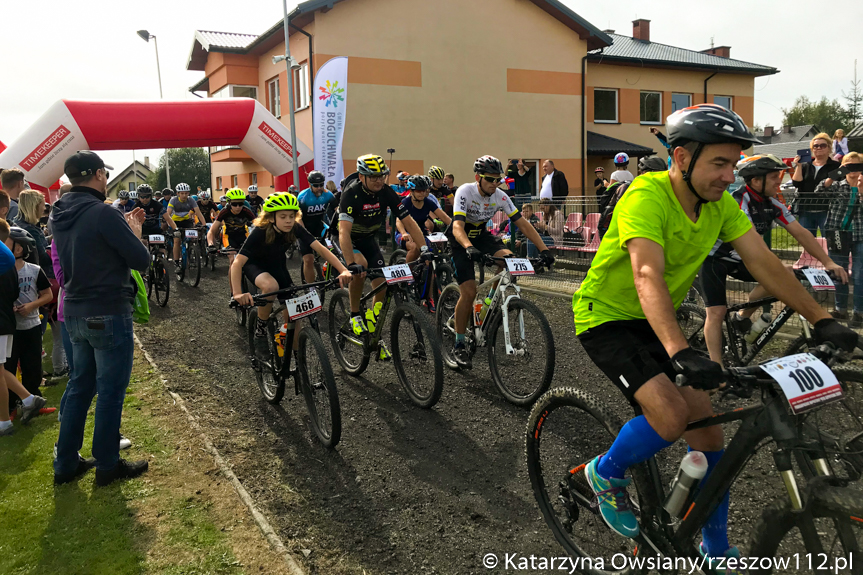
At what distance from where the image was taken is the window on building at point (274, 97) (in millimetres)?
27609

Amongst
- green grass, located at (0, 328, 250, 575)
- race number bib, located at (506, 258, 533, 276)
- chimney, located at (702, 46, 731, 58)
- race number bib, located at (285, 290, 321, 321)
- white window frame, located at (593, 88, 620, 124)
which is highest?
chimney, located at (702, 46, 731, 58)

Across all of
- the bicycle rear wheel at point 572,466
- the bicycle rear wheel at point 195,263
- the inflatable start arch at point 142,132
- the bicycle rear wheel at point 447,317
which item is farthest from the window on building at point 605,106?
the bicycle rear wheel at point 572,466

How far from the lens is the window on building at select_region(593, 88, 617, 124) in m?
30.1

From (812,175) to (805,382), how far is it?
324 inches

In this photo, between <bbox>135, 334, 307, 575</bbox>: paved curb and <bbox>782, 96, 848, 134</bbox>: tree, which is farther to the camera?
<bbox>782, 96, 848, 134</bbox>: tree

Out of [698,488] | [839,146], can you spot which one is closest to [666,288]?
[698,488]

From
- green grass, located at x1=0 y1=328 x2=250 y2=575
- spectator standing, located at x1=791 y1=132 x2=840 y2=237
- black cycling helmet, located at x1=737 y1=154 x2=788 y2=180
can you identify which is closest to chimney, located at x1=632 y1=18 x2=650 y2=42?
spectator standing, located at x1=791 y1=132 x2=840 y2=237

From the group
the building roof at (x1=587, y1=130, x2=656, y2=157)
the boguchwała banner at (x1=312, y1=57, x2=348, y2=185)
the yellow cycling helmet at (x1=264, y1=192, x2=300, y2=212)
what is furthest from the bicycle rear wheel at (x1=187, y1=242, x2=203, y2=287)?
the building roof at (x1=587, y1=130, x2=656, y2=157)

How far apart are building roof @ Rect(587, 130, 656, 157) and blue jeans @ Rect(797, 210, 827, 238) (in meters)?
21.2

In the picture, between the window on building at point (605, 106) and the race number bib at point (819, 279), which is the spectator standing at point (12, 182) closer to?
the race number bib at point (819, 279)

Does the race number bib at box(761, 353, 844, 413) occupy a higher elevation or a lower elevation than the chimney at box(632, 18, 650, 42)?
lower

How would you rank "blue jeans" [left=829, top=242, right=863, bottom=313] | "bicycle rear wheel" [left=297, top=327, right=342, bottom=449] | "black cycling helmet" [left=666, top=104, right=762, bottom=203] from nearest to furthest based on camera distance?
"black cycling helmet" [left=666, top=104, right=762, bottom=203]
"bicycle rear wheel" [left=297, top=327, right=342, bottom=449]
"blue jeans" [left=829, top=242, right=863, bottom=313]

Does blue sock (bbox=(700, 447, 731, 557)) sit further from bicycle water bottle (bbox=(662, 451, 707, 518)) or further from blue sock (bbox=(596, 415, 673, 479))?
blue sock (bbox=(596, 415, 673, 479))

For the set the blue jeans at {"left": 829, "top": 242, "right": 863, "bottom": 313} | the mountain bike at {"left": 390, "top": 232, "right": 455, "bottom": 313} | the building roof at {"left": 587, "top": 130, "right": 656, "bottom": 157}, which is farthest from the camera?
the building roof at {"left": 587, "top": 130, "right": 656, "bottom": 157}
